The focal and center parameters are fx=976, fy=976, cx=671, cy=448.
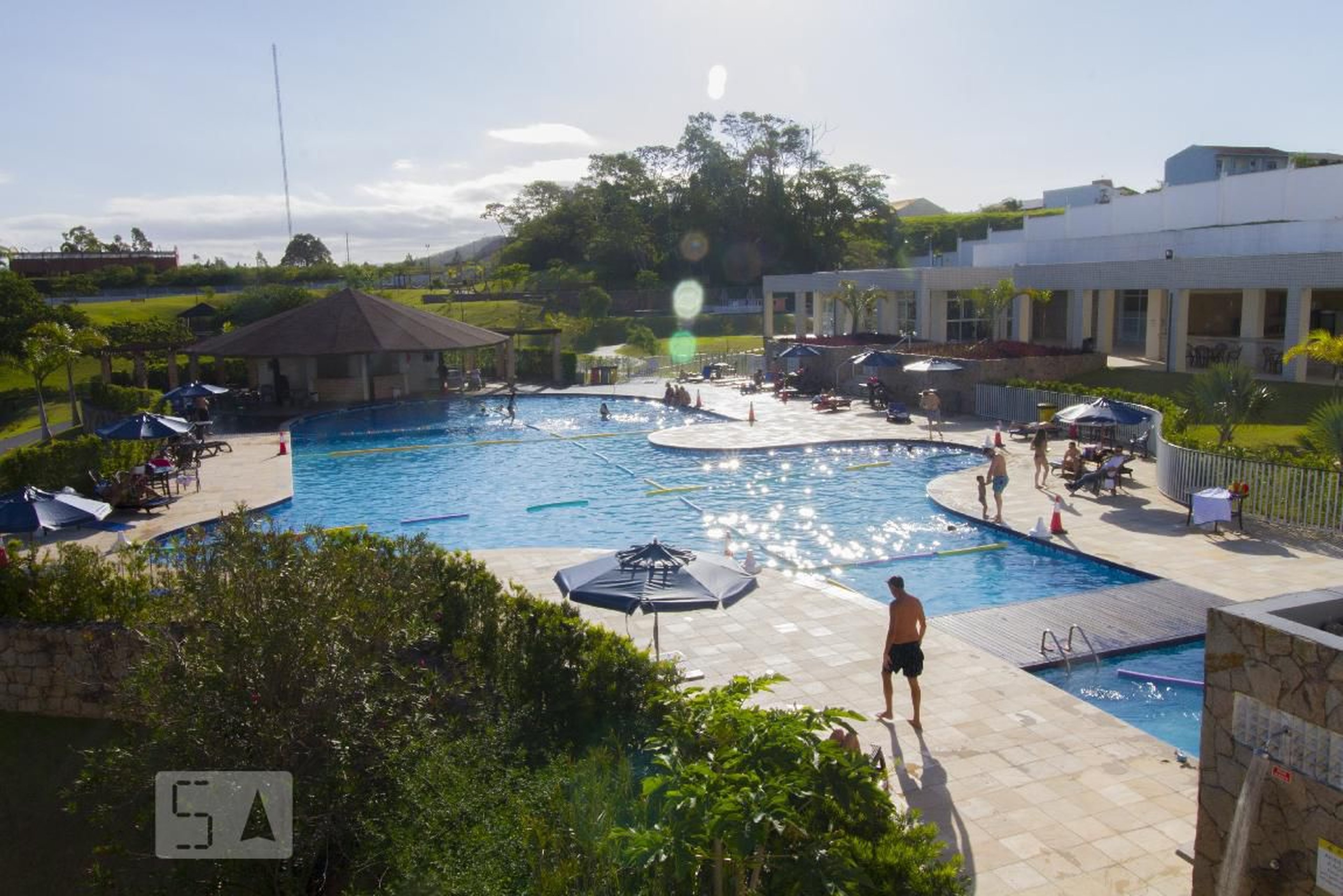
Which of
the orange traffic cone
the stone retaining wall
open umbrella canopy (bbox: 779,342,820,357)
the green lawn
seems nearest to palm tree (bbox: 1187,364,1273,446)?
the orange traffic cone

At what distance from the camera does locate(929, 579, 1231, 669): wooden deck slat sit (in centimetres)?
1142

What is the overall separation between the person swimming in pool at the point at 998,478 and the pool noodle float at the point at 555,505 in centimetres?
815

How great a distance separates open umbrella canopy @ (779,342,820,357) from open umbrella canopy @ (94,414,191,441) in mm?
18972

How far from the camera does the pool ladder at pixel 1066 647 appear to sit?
1101 centimetres

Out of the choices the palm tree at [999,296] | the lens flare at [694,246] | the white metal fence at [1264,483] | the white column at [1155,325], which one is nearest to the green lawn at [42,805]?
the white metal fence at [1264,483]

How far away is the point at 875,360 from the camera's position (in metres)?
30.0

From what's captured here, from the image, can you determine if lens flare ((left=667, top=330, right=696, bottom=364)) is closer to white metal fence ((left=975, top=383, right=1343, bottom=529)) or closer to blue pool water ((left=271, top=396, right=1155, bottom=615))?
blue pool water ((left=271, top=396, right=1155, bottom=615))

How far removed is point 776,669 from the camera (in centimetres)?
1066

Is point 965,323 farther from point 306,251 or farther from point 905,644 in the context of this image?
point 306,251

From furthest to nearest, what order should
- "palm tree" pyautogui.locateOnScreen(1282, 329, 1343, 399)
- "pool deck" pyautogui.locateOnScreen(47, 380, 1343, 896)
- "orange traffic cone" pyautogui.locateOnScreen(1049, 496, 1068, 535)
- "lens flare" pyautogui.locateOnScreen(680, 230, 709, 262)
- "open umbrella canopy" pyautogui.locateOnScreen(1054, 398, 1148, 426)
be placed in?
"lens flare" pyautogui.locateOnScreen(680, 230, 709, 262) < "open umbrella canopy" pyautogui.locateOnScreen(1054, 398, 1148, 426) < "palm tree" pyautogui.locateOnScreen(1282, 329, 1343, 399) < "orange traffic cone" pyautogui.locateOnScreen(1049, 496, 1068, 535) < "pool deck" pyautogui.locateOnScreen(47, 380, 1343, 896)

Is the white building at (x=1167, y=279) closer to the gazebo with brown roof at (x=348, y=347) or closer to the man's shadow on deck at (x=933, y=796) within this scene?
the gazebo with brown roof at (x=348, y=347)

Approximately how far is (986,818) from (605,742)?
10.0 ft

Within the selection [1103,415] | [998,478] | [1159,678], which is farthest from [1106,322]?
[1159,678]

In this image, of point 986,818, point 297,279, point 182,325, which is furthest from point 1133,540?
point 297,279
